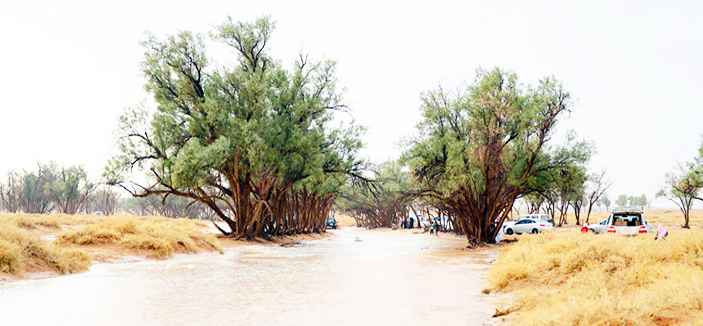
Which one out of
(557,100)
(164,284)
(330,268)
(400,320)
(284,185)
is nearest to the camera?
(400,320)

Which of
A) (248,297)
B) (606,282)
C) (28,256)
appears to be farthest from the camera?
(28,256)

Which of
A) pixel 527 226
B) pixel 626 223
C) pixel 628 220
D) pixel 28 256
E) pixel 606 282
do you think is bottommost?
pixel 28 256

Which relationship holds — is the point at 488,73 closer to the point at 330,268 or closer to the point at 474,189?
the point at 474,189

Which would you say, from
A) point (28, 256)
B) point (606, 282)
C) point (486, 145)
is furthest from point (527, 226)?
point (28, 256)

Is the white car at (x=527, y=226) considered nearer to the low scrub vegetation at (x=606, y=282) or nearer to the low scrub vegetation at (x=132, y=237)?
the low scrub vegetation at (x=132, y=237)

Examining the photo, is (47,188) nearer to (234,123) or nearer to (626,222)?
(234,123)

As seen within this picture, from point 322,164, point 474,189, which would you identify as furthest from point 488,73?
point 322,164

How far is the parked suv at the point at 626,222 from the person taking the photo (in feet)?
79.3

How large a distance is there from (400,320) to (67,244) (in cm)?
1736

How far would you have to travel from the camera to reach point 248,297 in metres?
12.2

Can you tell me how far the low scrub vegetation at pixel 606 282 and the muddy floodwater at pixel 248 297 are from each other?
1.02 meters

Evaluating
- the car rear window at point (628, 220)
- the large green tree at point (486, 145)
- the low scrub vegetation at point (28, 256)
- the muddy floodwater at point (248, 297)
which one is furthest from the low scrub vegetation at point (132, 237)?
the car rear window at point (628, 220)

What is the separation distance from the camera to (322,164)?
37.3m

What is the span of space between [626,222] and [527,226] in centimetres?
2318
